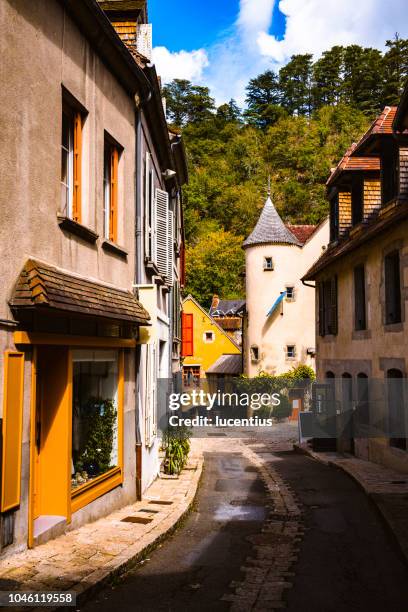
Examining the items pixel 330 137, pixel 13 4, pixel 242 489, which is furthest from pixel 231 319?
pixel 13 4

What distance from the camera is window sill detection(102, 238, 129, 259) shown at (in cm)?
899

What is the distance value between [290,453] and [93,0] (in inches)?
623

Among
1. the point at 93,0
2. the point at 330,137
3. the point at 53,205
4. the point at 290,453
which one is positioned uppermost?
the point at 330,137

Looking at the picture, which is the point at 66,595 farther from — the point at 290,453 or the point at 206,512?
the point at 290,453

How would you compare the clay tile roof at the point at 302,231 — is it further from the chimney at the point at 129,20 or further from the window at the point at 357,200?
the chimney at the point at 129,20

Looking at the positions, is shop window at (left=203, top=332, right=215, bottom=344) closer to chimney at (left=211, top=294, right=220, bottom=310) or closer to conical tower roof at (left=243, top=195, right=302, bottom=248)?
conical tower roof at (left=243, top=195, right=302, bottom=248)

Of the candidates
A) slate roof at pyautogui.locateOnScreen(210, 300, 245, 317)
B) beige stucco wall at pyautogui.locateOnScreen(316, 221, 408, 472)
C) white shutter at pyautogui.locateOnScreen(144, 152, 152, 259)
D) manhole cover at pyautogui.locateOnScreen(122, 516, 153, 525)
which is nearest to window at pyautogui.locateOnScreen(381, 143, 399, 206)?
beige stucco wall at pyautogui.locateOnScreen(316, 221, 408, 472)

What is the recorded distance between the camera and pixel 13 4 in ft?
20.7

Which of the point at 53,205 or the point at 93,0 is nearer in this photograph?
the point at 53,205

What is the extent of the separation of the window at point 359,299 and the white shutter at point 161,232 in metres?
6.61

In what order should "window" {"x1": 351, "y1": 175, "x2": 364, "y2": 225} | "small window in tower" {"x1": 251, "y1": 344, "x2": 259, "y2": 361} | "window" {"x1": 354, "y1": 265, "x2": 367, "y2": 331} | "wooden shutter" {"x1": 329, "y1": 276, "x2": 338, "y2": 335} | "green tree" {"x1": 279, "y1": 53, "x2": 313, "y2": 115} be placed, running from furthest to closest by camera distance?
"green tree" {"x1": 279, "y1": 53, "x2": 313, "y2": 115} < "small window in tower" {"x1": 251, "y1": 344, "x2": 259, "y2": 361} < "wooden shutter" {"x1": 329, "y1": 276, "x2": 338, "y2": 335} < "window" {"x1": 351, "y1": 175, "x2": 364, "y2": 225} < "window" {"x1": 354, "y1": 265, "x2": 367, "y2": 331}

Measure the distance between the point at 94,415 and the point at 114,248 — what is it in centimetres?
248

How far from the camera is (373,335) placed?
51.7 ft

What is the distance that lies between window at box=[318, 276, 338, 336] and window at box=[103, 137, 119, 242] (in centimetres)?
1114
